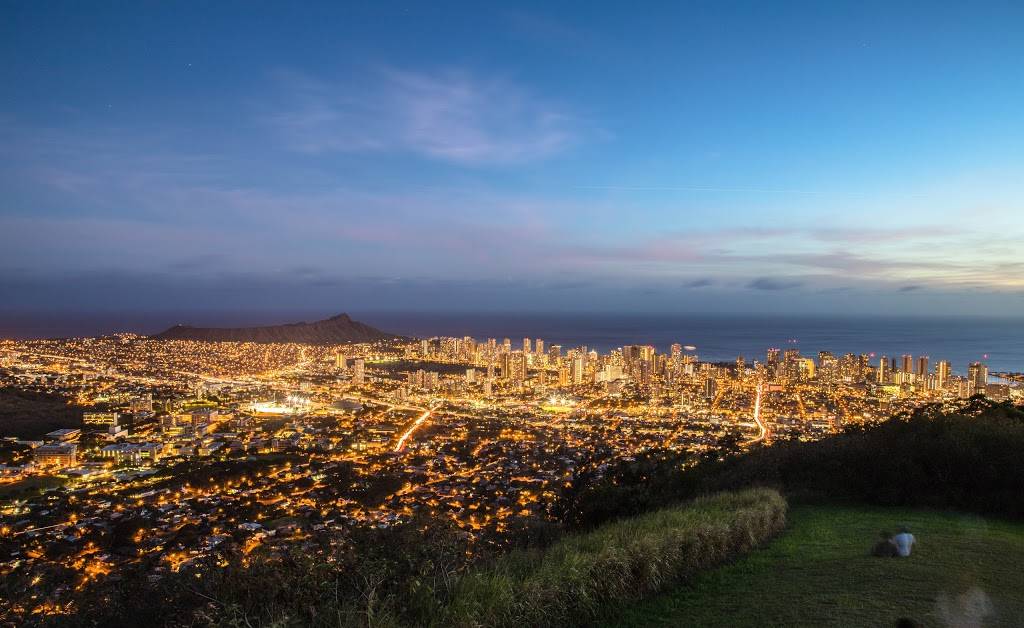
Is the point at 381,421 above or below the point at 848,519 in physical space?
below

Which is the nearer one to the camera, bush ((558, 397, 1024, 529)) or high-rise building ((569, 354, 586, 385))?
bush ((558, 397, 1024, 529))

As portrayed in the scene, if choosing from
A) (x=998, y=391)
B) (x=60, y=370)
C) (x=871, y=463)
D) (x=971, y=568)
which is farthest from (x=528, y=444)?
(x=60, y=370)

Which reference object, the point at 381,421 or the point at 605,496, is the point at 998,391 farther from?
the point at 381,421

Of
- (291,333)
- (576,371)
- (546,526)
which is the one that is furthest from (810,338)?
(546,526)

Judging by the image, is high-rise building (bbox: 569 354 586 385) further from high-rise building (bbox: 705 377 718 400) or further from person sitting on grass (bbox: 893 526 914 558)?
person sitting on grass (bbox: 893 526 914 558)

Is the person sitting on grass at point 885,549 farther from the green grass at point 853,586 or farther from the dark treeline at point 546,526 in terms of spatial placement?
the dark treeline at point 546,526

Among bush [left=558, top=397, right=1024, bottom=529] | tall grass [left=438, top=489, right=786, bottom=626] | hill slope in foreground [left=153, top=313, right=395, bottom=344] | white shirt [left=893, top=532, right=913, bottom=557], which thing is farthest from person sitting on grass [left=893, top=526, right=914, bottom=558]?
hill slope in foreground [left=153, top=313, right=395, bottom=344]
